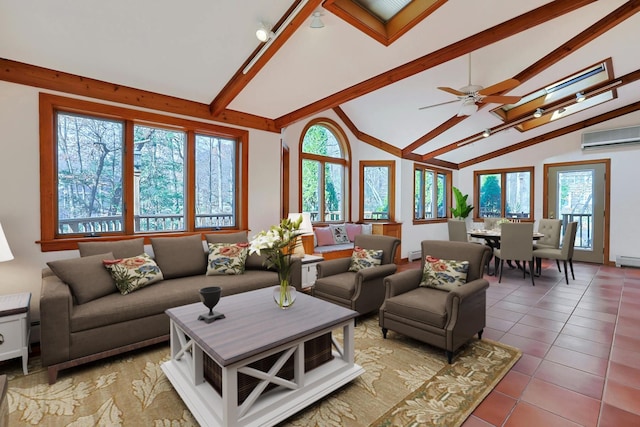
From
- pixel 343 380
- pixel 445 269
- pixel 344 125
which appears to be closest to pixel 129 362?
pixel 343 380

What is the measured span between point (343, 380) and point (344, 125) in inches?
211

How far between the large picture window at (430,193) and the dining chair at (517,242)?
7.75 feet

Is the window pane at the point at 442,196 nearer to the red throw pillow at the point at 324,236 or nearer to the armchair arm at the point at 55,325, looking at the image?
the red throw pillow at the point at 324,236

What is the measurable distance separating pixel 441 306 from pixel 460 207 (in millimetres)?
6166

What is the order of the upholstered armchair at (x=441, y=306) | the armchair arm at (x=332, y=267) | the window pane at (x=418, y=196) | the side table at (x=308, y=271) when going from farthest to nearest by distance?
the window pane at (x=418, y=196)
the side table at (x=308, y=271)
the armchair arm at (x=332, y=267)
the upholstered armchair at (x=441, y=306)

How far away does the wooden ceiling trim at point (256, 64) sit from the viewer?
106 inches

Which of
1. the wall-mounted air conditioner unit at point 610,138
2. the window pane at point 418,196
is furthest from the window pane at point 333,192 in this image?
the wall-mounted air conditioner unit at point 610,138

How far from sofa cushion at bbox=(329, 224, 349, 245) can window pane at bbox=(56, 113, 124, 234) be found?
11.7 ft

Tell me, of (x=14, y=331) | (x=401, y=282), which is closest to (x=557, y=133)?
(x=401, y=282)

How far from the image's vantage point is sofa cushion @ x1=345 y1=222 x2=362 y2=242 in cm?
631

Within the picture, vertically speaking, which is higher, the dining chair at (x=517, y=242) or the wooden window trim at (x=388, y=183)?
the wooden window trim at (x=388, y=183)

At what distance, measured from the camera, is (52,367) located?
2.28 m

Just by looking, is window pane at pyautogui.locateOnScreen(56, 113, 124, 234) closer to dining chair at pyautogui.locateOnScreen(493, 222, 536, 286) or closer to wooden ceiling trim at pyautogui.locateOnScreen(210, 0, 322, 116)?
wooden ceiling trim at pyautogui.locateOnScreen(210, 0, 322, 116)

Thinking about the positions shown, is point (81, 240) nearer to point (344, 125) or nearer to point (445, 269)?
point (445, 269)
